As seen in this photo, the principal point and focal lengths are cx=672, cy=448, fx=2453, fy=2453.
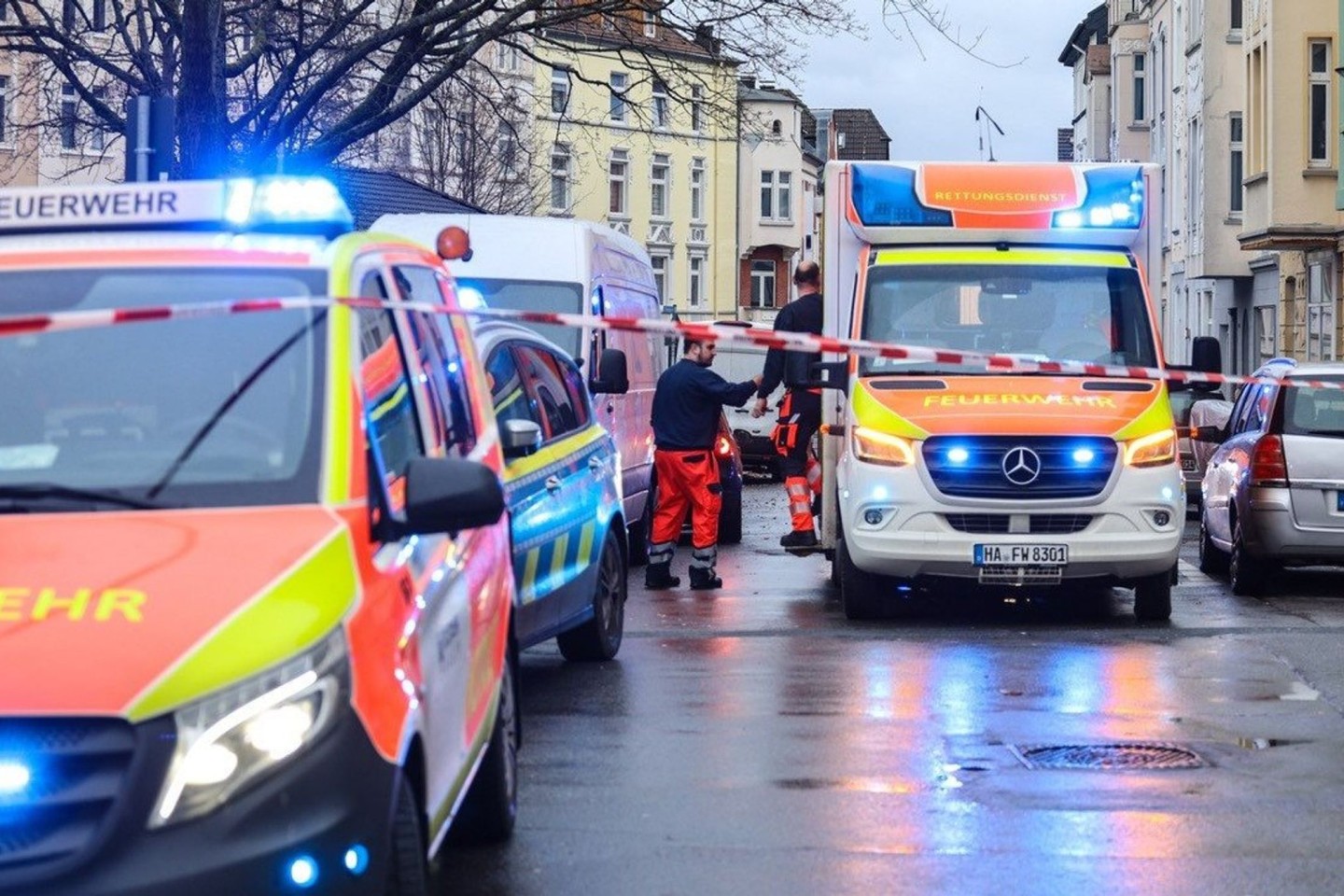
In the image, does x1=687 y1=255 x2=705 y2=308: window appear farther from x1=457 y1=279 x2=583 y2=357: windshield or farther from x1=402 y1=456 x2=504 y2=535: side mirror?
x1=402 y1=456 x2=504 y2=535: side mirror

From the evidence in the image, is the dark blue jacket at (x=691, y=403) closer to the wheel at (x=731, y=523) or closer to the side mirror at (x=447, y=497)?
the wheel at (x=731, y=523)

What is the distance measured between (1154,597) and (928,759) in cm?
569

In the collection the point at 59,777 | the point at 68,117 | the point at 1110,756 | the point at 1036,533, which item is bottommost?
the point at 1110,756

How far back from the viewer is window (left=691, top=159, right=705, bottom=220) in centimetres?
8888

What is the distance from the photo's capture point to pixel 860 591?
14.6 meters

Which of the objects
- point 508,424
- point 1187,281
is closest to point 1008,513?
point 508,424

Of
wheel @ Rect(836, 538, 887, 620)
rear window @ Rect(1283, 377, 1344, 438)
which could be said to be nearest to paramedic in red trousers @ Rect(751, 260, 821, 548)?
wheel @ Rect(836, 538, 887, 620)

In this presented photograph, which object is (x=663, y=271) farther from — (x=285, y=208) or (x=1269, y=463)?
(x=285, y=208)

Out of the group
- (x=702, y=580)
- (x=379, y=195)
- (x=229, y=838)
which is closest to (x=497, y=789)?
(x=229, y=838)

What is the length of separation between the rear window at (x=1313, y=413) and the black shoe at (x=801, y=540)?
3.29 m

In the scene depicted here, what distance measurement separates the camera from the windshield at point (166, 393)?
5496 mm

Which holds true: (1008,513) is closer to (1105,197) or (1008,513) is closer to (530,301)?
(1105,197)

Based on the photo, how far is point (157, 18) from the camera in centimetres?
2500

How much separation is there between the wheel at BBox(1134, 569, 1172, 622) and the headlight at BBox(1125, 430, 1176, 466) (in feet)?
2.20
